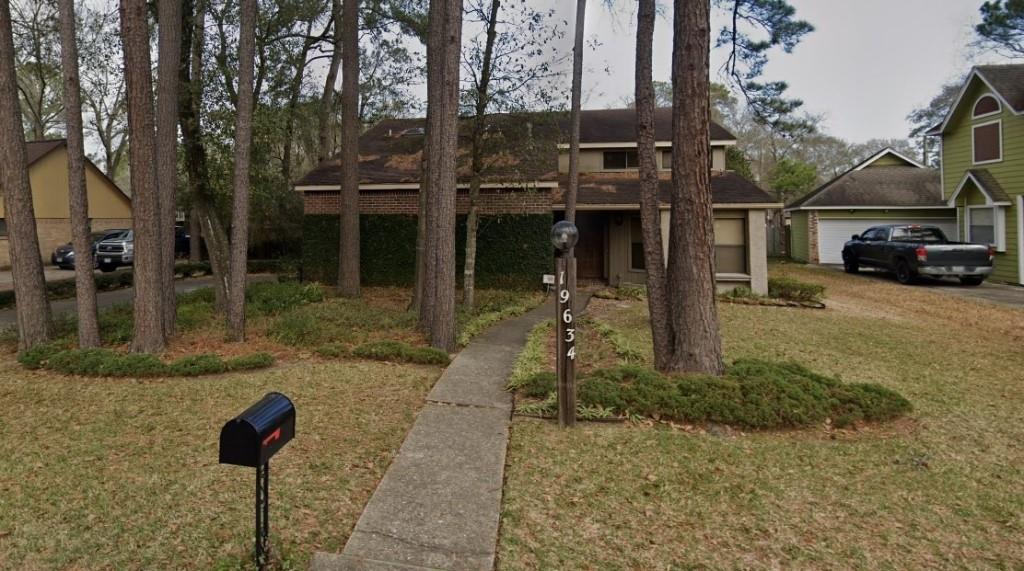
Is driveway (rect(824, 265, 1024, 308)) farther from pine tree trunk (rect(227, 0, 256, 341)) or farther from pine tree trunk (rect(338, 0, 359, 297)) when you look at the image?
pine tree trunk (rect(227, 0, 256, 341))

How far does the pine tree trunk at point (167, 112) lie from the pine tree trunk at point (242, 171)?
1.04 metres

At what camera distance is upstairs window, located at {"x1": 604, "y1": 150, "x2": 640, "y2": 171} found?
1627 cm

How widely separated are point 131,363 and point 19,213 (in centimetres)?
292

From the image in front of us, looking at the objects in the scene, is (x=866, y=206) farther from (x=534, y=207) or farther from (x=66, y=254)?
(x=66, y=254)

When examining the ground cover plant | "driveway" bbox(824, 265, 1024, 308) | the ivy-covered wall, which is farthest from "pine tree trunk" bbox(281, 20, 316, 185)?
"driveway" bbox(824, 265, 1024, 308)

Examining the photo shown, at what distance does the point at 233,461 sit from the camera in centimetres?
239

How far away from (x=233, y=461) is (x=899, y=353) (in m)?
8.57

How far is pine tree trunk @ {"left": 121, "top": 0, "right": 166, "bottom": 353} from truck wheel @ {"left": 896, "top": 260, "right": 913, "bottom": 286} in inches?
716

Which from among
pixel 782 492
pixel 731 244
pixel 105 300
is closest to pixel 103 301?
pixel 105 300

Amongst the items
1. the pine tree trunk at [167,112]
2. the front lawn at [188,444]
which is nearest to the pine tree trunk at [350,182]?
the front lawn at [188,444]

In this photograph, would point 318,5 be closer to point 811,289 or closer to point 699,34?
point 699,34

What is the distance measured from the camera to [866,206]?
2150 centimetres

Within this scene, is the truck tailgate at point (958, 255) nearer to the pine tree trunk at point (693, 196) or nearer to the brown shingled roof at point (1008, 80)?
the brown shingled roof at point (1008, 80)

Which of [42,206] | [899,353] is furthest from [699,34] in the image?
[42,206]
